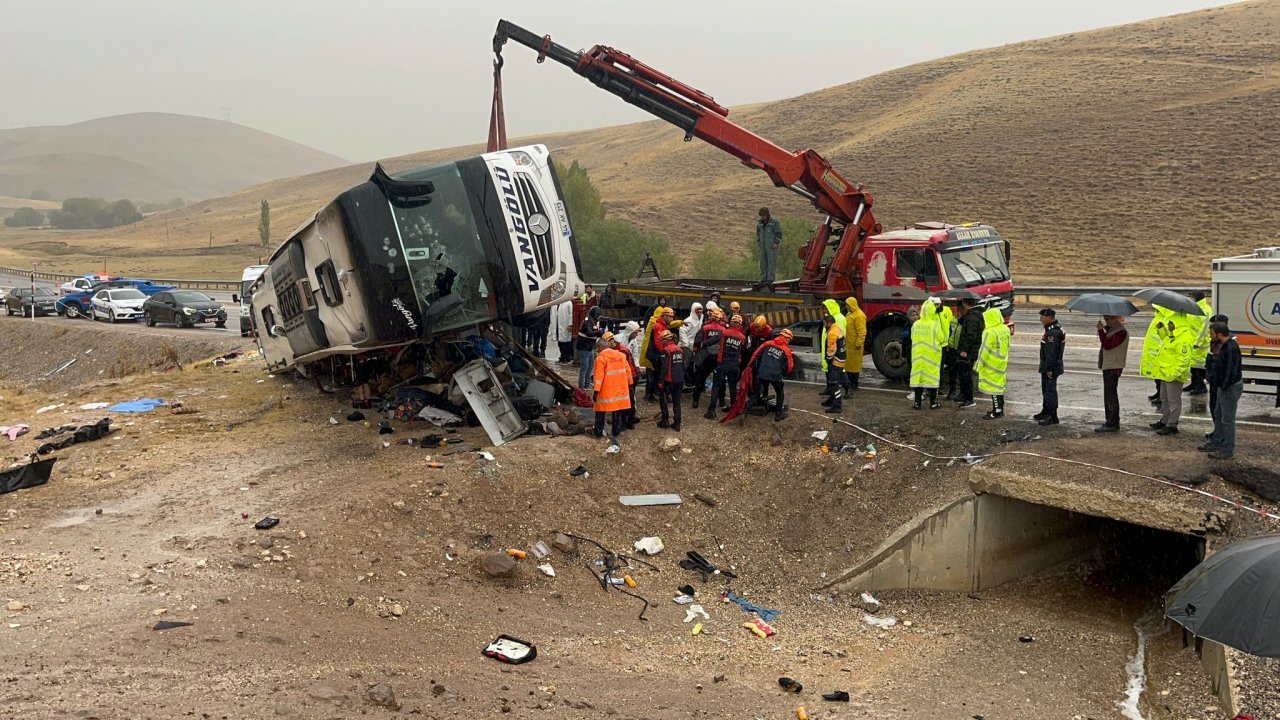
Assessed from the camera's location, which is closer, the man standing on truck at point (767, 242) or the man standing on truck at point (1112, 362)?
the man standing on truck at point (1112, 362)

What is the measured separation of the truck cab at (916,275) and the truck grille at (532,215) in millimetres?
5524

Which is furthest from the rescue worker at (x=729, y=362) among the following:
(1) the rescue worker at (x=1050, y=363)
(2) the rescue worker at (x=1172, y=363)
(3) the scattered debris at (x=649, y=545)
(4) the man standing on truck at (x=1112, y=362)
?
(2) the rescue worker at (x=1172, y=363)

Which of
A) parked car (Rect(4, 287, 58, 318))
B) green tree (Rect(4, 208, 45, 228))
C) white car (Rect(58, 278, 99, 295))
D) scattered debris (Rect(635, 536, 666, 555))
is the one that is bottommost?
scattered debris (Rect(635, 536, 666, 555))

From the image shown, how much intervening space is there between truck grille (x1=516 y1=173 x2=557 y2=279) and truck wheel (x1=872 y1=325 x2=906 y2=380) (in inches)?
217

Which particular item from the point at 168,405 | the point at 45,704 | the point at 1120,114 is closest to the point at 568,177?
the point at 1120,114

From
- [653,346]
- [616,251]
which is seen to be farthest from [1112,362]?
[616,251]

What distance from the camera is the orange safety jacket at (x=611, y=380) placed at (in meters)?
11.6

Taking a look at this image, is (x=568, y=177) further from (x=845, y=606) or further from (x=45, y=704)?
(x=45, y=704)

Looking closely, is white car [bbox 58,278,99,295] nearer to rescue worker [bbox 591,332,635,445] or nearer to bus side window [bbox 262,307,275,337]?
bus side window [bbox 262,307,275,337]

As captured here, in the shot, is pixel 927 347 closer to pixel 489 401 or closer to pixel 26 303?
pixel 489 401

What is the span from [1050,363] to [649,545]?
5.11m

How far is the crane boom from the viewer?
15.7 meters

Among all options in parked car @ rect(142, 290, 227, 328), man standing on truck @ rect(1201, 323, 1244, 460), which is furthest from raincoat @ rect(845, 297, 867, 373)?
parked car @ rect(142, 290, 227, 328)

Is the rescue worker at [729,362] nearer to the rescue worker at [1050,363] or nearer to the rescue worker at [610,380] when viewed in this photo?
the rescue worker at [610,380]
